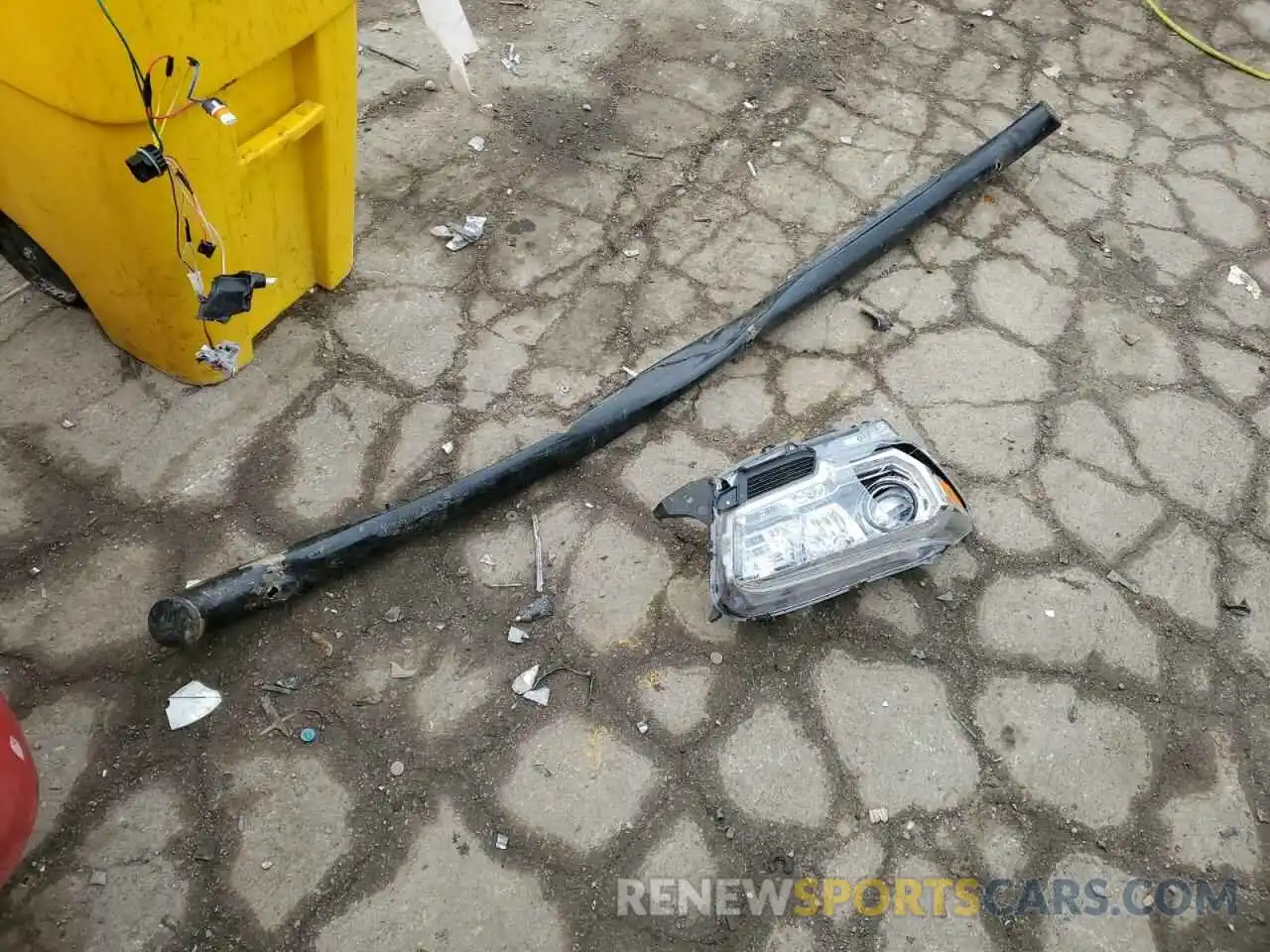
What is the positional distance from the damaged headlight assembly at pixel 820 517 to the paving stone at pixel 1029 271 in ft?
3.38

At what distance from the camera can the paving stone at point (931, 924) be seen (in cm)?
196

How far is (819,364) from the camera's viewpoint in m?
2.96

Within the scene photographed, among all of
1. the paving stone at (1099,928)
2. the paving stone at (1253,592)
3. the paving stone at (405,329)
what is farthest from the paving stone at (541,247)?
the paving stone at (1099,928)

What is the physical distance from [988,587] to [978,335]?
3.16 ft

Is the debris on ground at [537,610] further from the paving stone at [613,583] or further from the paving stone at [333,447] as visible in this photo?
the paving stone at [333,447]

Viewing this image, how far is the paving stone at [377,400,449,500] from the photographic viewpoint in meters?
2.58

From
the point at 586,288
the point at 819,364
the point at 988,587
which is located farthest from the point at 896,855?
the point at 586,288

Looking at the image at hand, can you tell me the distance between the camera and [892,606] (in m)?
2.45

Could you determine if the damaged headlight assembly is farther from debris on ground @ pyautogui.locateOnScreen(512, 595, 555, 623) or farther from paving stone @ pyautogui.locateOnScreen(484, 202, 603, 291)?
paving stone @ pyautogui.locateOnScreen(484, 202, 603, 291)

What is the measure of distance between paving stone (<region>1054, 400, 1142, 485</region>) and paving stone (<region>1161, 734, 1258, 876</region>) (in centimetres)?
88

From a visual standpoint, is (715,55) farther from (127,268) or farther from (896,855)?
(896,855)

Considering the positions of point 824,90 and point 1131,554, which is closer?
point 1131,554

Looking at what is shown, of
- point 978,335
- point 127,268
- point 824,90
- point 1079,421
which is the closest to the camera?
point 127,268

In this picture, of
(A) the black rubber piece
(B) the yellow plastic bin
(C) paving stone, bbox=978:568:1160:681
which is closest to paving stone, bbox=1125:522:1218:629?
(C) paving stone, bbox=978:568:1160:681
